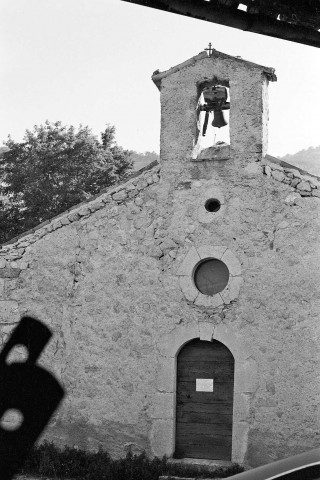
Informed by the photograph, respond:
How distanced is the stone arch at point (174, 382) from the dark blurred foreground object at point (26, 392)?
1.62 meters

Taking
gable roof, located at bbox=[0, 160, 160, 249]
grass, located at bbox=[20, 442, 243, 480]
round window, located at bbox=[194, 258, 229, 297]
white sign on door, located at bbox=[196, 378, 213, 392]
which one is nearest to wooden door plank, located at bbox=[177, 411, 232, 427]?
white sign on door, located at bbox=[196, 378, 213, 392]

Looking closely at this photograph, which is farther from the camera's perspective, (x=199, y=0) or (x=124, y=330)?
(x=124, y=330)

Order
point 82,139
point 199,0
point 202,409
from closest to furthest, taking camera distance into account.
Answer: point 199,0, point 202,409, point 82,139

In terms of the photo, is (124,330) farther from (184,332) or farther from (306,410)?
(306,410)

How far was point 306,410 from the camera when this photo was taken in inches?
402

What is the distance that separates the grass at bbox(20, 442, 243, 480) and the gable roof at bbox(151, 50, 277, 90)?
5.69 m

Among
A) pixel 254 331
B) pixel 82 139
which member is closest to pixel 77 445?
pixel 254 331

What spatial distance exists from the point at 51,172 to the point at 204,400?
1942 cm

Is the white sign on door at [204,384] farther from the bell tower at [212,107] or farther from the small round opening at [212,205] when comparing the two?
the bell tower at [212,107]

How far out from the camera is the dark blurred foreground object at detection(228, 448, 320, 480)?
442 centimetres

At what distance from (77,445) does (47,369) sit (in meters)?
1.23

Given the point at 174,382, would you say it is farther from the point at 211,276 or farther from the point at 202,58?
the point at 202,58

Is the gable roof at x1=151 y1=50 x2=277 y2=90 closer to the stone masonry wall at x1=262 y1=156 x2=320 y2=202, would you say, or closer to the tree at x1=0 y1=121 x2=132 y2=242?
the stone masonry wall at x1=262 y1=156 x2=320 y2=202

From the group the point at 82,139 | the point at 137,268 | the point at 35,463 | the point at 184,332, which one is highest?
the point at 82,139
